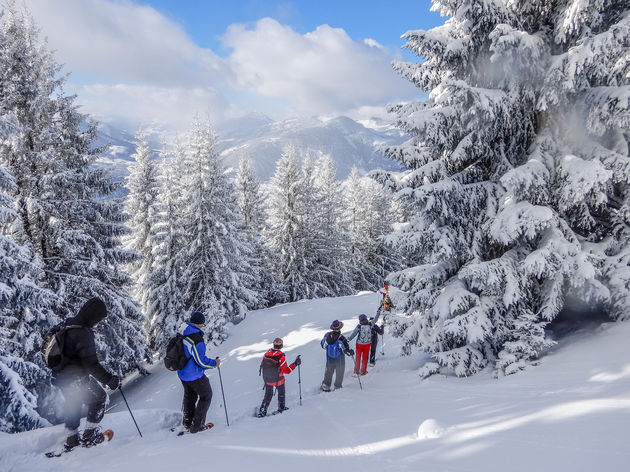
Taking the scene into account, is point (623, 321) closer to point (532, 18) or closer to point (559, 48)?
point (559, 48)

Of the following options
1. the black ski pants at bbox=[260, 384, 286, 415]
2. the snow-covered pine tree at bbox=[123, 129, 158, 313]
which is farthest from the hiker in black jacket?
the snow-covered pine tree at bbox=[123, 129, 158, 313]

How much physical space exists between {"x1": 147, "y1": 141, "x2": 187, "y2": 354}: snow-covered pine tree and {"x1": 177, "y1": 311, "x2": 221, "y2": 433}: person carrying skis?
15.9 m

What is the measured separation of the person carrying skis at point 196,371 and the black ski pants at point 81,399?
48.9 inches

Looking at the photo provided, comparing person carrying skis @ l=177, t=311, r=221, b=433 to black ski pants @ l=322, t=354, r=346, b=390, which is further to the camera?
black ski pants @ l=322, t=354, r=346, b=390

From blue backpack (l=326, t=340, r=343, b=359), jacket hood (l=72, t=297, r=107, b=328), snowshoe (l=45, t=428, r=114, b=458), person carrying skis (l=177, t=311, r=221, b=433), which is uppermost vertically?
jacket hood (l=72, t=297, r=107, b=328)

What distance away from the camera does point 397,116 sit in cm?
918

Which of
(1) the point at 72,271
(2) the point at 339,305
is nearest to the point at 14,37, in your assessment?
(1) the point at 72,271

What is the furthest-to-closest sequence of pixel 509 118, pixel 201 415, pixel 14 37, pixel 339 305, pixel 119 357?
1. pixel 339 305
2. pixel 119 357
3. pixel 14 37
4. pixel 509 118
5. pixel 201 415

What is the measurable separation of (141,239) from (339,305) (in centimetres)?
1382

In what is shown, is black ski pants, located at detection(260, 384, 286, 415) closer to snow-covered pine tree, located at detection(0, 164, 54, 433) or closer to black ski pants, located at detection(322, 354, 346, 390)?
black ski pants, located at detection(322, 354, 346, 390)

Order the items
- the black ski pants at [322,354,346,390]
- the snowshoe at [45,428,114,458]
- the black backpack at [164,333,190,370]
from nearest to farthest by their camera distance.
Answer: the snowshoe at [45,428,114,458]
the black backpack at [164,333,190,370]
the black ski pants at [322,354,346,390]

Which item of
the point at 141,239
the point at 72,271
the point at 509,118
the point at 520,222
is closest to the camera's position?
the point at 520,222

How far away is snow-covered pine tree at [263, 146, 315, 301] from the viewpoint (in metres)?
32.9

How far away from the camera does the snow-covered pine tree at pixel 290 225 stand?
32906mm
